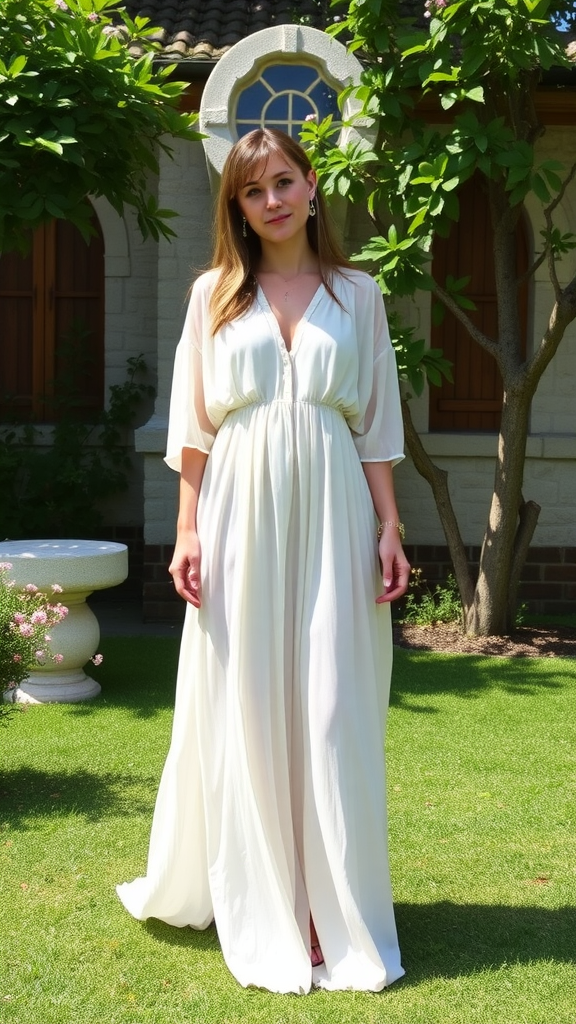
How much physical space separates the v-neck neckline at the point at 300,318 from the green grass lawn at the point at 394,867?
1549 mm

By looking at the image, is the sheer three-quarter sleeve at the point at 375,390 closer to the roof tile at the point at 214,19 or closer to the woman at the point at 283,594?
the woman at the point at 283,594

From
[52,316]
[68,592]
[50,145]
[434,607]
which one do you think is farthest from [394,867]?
[52,316]

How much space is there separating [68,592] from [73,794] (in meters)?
1.49

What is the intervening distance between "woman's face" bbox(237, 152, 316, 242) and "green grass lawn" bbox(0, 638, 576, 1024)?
6.04 feet

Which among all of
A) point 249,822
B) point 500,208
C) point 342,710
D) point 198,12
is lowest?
point 249,822

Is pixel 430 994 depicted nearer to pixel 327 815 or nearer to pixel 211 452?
pixel 327 815

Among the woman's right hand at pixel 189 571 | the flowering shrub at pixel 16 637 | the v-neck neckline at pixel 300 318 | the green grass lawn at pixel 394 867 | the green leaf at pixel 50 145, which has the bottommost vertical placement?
the green grass lawn at pixel 394 867

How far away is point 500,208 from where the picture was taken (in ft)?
23.3

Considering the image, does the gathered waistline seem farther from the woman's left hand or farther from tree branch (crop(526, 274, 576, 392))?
tree branch (crop(526, 274, 576, 392))

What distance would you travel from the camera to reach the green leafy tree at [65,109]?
549 cm

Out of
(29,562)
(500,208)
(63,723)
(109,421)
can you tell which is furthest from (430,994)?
(109,421)

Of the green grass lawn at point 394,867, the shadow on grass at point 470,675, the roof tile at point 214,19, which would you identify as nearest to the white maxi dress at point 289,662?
the green grass lawn at point 394,867

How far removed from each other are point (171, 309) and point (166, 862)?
223 inches

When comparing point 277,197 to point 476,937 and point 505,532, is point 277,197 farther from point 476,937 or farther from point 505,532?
point 505,532
